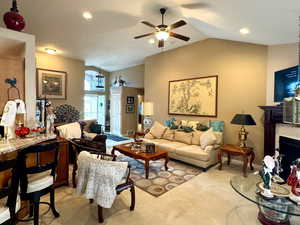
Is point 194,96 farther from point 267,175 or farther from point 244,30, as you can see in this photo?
point 267,175

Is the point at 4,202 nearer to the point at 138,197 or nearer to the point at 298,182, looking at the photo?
the point at 138,197

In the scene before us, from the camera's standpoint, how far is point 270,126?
376 cm

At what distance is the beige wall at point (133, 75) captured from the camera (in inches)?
320

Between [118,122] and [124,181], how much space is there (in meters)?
5.93

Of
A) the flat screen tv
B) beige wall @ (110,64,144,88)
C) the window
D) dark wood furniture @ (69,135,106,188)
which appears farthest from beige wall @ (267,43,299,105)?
the window

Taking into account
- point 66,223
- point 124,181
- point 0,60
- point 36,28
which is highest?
point 36,28

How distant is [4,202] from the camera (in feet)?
5.29

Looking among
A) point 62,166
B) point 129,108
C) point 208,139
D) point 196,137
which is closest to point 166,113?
point 196,137

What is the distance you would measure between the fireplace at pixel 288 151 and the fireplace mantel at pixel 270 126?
0.21m

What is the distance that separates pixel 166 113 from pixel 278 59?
140 inches

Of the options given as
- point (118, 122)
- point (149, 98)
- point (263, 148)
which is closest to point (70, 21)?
point (149, 98)

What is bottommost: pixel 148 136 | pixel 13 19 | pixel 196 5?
pixel 148 136

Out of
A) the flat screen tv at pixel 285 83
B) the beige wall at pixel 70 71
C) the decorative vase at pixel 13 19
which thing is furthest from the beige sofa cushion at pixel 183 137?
the beige wall at pixel 70 71

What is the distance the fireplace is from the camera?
10.4ft
